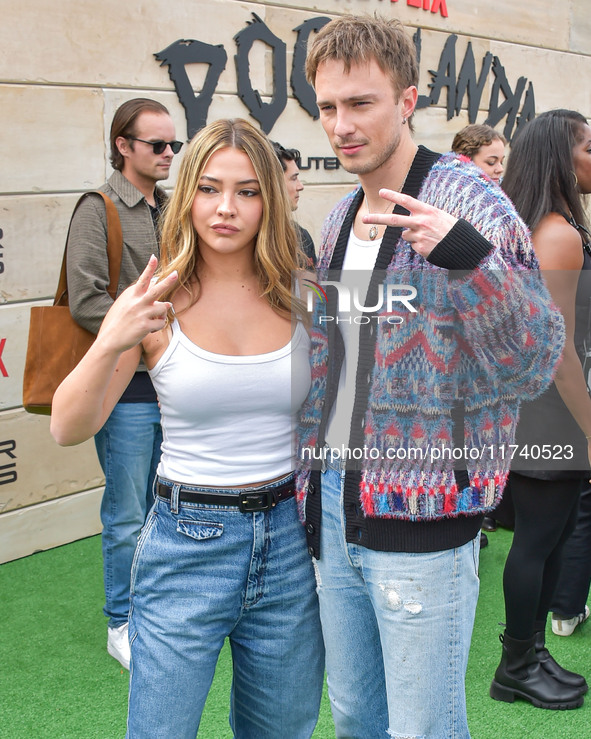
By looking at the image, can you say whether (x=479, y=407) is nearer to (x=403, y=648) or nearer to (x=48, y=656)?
(x=403, y=648)

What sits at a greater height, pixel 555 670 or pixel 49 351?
pixel 49 351

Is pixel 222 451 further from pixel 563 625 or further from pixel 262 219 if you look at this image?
pixel 563 625

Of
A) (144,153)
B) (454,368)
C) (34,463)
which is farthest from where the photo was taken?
(34,463)

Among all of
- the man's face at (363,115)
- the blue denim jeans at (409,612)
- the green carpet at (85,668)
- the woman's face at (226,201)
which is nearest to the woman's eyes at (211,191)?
the woman's face at (226,201)

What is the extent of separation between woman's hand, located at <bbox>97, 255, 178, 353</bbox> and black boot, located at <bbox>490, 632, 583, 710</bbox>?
1.91m

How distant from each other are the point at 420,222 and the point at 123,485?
1901mm

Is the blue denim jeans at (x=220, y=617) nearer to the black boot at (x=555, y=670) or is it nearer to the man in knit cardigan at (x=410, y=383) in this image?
the man in knit cardigan at (x=410, y=383)

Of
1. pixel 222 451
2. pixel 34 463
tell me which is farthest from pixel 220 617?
pixel 34 463

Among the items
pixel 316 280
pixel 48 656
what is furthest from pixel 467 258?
pixel 48 656

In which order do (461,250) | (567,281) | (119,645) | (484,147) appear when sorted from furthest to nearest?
(484,147) < (119,645) < (567,281) < (461,250)

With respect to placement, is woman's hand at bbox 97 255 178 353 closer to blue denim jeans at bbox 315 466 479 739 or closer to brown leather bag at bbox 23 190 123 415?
blue denim jeans at bbox 315 466 479 739

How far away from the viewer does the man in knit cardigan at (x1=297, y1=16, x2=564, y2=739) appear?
5.06ft

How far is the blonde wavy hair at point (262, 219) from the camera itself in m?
1.78

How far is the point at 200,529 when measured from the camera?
Answer: 1.68 metres
